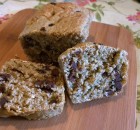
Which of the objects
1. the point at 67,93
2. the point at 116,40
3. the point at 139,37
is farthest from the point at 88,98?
the point at 139,37

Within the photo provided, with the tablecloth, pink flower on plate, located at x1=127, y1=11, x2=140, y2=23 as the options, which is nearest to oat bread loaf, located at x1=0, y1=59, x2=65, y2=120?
the tablecloth

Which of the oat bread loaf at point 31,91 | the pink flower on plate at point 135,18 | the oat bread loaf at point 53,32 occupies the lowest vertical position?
the pink flower on plate at point 135,18

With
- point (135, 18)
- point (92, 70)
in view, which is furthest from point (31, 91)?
point (135, 18)

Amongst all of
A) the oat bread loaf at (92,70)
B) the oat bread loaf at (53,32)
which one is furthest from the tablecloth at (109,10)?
the oat bread loaf at (92,70)

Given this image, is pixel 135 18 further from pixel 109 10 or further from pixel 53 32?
pixel 53 32

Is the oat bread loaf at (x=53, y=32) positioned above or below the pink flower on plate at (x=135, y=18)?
above

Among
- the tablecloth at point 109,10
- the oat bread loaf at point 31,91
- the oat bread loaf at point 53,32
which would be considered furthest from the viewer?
the tablecloth at point 109,10

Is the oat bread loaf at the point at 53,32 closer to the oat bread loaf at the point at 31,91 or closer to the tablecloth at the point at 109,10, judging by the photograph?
the oat bread loaf at the point at 31,91
